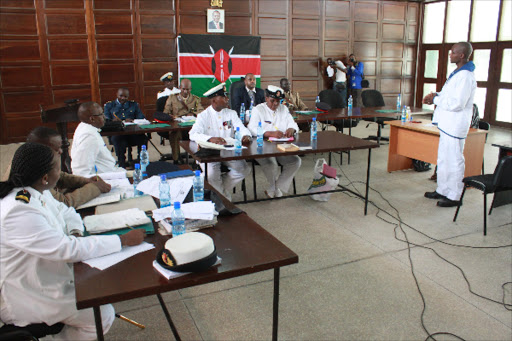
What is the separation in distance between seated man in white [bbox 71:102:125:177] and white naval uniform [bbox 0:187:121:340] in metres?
1.40

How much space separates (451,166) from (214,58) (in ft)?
20.1

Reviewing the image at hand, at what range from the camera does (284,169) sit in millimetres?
4629

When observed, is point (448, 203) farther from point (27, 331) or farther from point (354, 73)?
point (354, 73)

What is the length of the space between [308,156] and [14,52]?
5.91 meters

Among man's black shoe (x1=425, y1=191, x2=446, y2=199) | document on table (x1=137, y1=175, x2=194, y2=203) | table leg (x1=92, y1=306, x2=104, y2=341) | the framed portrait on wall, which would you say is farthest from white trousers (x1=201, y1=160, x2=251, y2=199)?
the framed portrait on wall

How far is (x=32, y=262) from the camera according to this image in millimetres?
1630

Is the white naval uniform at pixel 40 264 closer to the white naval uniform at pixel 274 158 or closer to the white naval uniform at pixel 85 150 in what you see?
the white naval uniform at pixel 85 150

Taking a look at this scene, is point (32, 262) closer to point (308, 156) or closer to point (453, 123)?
point (453, 123)

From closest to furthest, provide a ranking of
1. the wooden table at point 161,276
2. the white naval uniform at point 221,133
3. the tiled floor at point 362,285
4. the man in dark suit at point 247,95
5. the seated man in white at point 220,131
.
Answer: the wooden table at point 161,276
the tiled floor at point 362,285
the seated man in white at point 220,131
the white naval uniform at point 221,133
the man in dark suit at point 247,95

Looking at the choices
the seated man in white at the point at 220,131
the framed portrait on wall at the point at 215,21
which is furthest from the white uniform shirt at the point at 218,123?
the framed portrait on wall at the point at 215,21

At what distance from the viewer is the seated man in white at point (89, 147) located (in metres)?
3.11

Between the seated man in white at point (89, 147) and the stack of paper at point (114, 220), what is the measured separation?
3.59 feet

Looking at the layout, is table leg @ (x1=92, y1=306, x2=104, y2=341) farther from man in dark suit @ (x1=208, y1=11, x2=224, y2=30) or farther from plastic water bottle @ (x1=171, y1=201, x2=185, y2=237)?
man in dark suit @ (x1=208, y1=11, x2=224, y2=30)

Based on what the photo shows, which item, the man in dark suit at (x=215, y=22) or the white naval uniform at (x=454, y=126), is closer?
the white naval uniform at (x=454, y=126)
